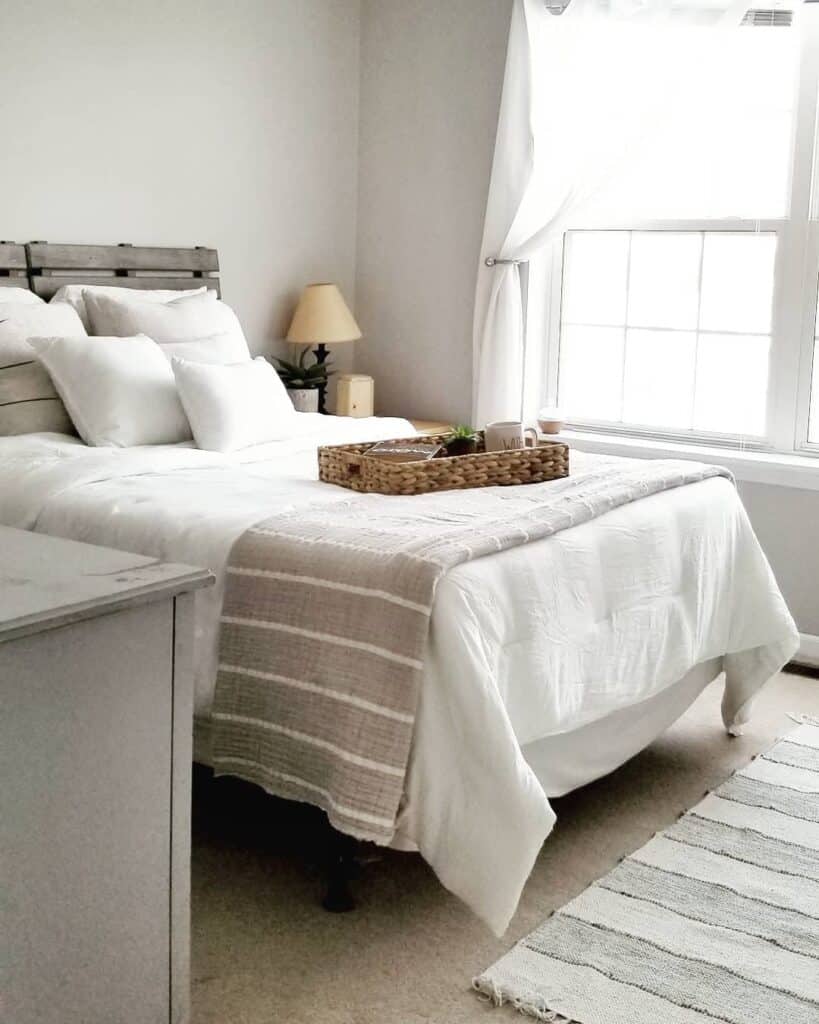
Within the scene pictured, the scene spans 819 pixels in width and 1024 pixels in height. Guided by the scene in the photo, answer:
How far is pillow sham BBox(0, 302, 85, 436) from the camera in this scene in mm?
3418

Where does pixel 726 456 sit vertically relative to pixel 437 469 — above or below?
below

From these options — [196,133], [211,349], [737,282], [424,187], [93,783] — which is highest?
[196,133]

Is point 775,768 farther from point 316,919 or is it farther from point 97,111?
point 97,111

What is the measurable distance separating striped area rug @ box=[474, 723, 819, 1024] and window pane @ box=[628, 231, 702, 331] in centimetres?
206

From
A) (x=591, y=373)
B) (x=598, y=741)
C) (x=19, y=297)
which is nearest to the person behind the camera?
(x=598, y=741)

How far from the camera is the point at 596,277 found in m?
4.71

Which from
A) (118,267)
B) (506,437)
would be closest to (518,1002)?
(506,437)

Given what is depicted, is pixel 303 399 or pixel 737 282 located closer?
pixel 737 282

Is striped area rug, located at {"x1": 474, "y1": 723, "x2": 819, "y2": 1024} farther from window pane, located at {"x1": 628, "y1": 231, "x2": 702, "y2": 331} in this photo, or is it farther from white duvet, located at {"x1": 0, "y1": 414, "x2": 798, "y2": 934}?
window pane, located at {"x1": 628, "y1": 231, "x2": 702, "y2": 331}

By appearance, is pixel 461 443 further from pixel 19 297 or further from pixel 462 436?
pixel 19 297

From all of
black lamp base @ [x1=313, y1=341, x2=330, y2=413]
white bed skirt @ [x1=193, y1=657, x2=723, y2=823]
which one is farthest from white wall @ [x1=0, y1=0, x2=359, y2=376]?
white bed skirt @ [x1=193, y1=657, x2=723, y2=823]

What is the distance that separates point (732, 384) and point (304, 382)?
1580mm

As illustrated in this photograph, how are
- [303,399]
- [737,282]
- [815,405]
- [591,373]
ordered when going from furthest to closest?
1. [591,373]
2. [303,399]
3. [737,282]
4. [815,405]

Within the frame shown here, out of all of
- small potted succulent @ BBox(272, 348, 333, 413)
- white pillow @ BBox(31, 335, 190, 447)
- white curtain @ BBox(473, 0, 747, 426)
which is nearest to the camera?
white pillow @ BBox(31, 335, 190, 447)
